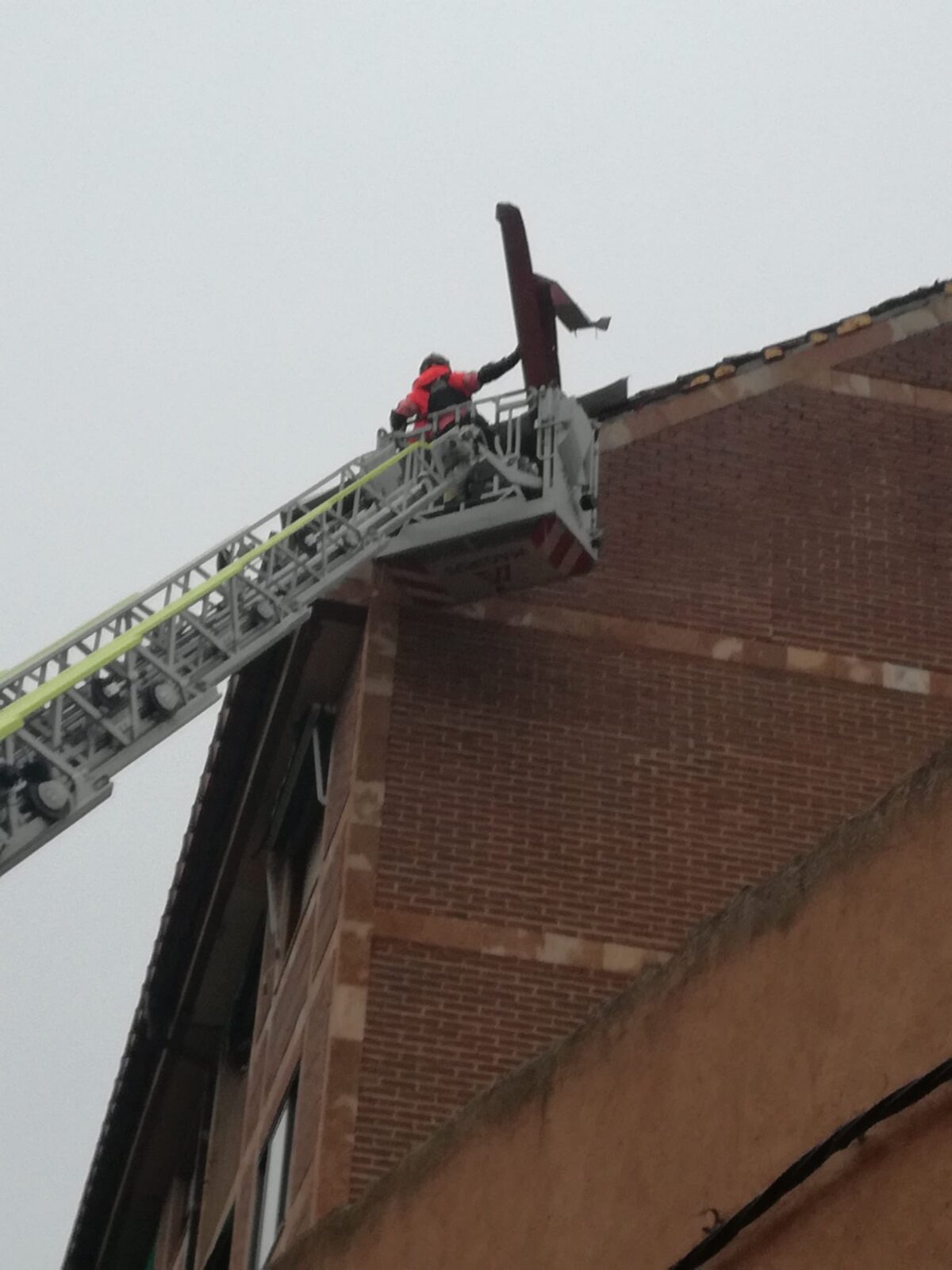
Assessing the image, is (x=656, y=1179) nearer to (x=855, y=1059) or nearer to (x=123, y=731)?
(x=855, y=1059)

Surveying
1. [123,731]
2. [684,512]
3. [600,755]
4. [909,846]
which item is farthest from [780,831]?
[909,846]

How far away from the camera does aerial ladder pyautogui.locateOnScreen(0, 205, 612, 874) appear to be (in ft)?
39.0

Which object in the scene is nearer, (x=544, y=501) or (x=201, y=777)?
(x=544, y=501)

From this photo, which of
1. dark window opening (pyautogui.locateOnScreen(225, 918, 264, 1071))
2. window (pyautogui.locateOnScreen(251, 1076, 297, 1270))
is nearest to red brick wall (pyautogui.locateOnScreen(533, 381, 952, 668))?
window (pyautogui.locateOnScreen(251, 1076, 297, 1270))

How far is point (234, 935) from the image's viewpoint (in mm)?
18641

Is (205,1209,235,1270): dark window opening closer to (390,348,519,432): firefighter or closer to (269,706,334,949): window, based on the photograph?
(269,706,334,949): window

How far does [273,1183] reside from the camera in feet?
47.4

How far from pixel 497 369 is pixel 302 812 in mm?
3703

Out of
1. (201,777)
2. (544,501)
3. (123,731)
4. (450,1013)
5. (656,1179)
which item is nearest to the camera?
(656,1179)

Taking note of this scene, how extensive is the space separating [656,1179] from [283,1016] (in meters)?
8.51

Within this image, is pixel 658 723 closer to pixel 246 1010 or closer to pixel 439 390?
pixel 439 390

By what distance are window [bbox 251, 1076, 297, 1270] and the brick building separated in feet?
0.14

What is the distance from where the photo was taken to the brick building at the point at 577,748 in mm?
13508

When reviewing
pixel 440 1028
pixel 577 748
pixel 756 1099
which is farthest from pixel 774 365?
pixel 756 1099
